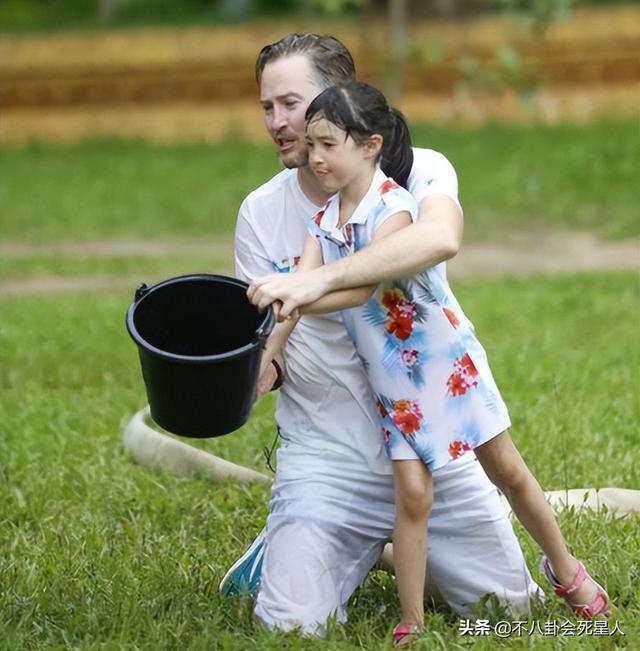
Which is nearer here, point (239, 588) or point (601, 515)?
point (239, 588)

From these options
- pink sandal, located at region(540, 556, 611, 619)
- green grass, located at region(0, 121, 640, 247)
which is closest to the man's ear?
pink sandal, located at region(540, 556, 611, 619)

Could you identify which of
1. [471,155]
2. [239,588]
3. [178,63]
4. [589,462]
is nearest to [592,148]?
[471,155]

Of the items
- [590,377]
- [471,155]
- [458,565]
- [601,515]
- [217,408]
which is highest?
[217,408]

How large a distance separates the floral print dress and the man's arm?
108 millimetres

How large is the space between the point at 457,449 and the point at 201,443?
2220 millimetres

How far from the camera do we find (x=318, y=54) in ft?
11.6

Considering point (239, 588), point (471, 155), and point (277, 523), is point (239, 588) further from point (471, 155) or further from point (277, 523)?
point (471, 155)

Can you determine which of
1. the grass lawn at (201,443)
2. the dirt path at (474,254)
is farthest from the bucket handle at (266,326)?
the dirt path at (474,254)

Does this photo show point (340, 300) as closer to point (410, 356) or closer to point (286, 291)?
point (286, 291)

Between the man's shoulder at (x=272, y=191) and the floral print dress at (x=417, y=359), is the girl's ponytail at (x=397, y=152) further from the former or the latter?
the man's shoulder at (x=272, y=191)

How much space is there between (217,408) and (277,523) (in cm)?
46

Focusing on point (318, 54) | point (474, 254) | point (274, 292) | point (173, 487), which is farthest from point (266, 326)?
point (474, 254)

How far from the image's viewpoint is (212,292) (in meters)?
3.41

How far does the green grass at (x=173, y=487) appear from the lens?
11.7 feet
